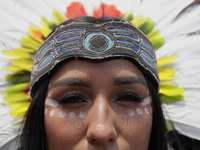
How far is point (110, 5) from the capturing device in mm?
2133

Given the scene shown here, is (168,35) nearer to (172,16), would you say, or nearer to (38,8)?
(172,16)

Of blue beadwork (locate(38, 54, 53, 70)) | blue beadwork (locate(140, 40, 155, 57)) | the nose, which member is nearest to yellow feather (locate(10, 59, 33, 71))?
blue beadwork (locate(38, 54, 53, 70))

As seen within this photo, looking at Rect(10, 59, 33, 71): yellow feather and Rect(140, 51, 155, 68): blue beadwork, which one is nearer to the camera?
Rect(140, 51, 155, 68): blue beadwork

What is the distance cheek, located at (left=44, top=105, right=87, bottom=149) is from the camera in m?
1.31

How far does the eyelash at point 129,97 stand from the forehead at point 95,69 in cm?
13

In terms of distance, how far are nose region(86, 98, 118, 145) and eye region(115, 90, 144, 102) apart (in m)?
0.13

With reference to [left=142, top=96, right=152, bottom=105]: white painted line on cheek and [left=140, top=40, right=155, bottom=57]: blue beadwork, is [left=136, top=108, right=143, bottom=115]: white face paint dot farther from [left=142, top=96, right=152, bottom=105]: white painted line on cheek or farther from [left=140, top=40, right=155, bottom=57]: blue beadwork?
[left=140, top=40, right=155, bottom=57]: blue beadwork

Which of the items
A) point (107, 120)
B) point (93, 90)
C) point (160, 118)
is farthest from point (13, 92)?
point (160, 118)

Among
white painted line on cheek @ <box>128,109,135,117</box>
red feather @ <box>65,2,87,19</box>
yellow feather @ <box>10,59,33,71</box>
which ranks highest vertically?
red feather @ <box>65,2,87,19</box>

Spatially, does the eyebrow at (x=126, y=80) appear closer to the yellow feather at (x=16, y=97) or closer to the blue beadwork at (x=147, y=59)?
the blue beadwork at (x=147, y=59)

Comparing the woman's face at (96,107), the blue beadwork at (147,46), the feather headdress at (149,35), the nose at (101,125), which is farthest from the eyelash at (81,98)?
the feather headdress at (149,35)

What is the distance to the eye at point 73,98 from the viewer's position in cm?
139

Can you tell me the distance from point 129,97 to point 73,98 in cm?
38

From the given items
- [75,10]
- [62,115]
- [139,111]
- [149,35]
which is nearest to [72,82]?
[62,115]
